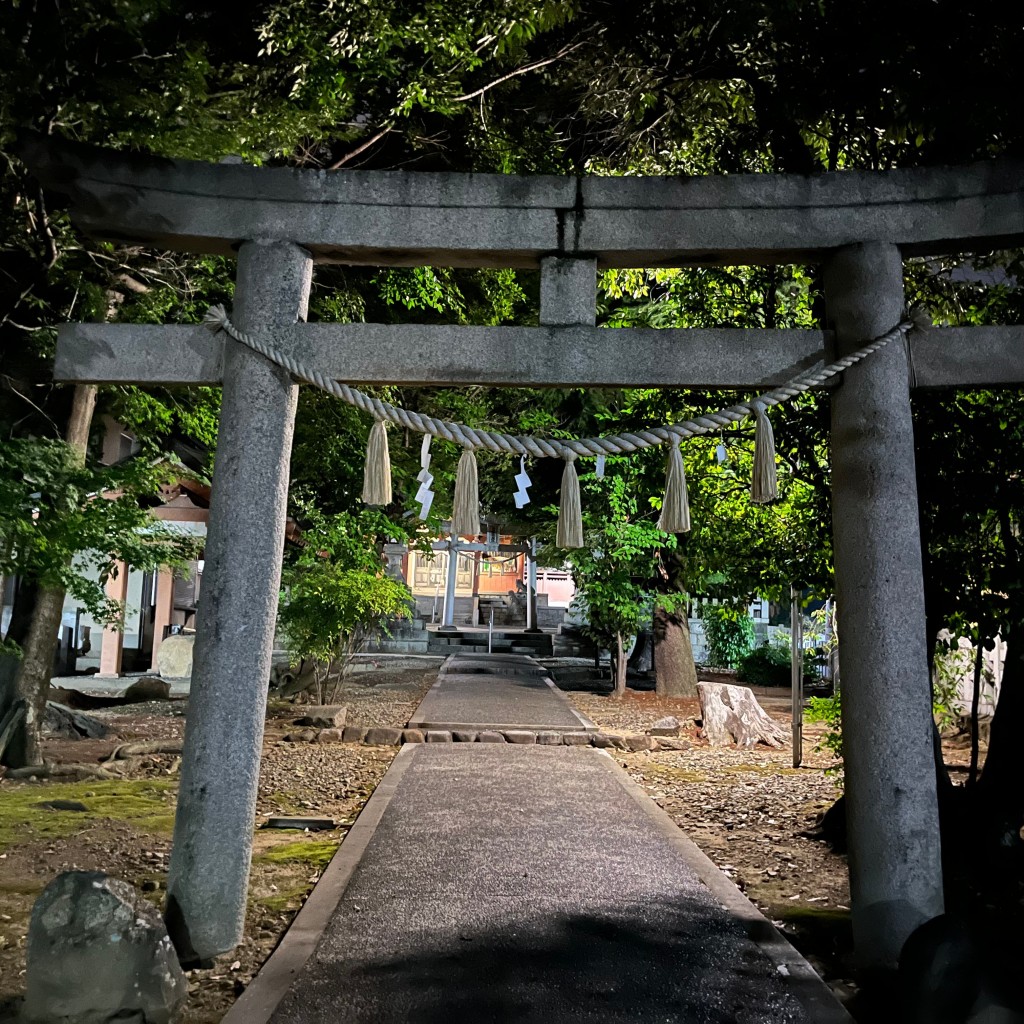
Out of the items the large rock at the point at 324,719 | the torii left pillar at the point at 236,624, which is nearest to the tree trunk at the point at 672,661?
the large rock at the point at 324,719

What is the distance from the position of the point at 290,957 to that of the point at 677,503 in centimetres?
290

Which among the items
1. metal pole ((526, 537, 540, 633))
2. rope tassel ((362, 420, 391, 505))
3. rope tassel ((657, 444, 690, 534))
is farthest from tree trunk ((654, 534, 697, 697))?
metal pole ((526, 537, 540, 633))

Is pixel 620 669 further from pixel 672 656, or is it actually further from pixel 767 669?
pixel 767 669

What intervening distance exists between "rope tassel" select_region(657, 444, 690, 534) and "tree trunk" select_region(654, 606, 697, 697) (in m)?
13.5

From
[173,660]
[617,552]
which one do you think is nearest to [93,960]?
[617,552]

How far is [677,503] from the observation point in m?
4.64

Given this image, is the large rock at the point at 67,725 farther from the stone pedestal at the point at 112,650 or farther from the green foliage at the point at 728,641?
the green foliage at the point at 728,641

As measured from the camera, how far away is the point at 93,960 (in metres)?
3.23

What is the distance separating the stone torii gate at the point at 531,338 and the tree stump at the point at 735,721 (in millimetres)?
8012

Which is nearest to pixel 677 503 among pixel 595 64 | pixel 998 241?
pixel 998 241

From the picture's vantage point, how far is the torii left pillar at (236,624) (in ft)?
13.8

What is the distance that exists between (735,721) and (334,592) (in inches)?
238

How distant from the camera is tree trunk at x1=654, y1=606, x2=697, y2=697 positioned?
17969 millimetres

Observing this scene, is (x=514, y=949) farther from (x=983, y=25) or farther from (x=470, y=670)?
(x=470, y=670)
